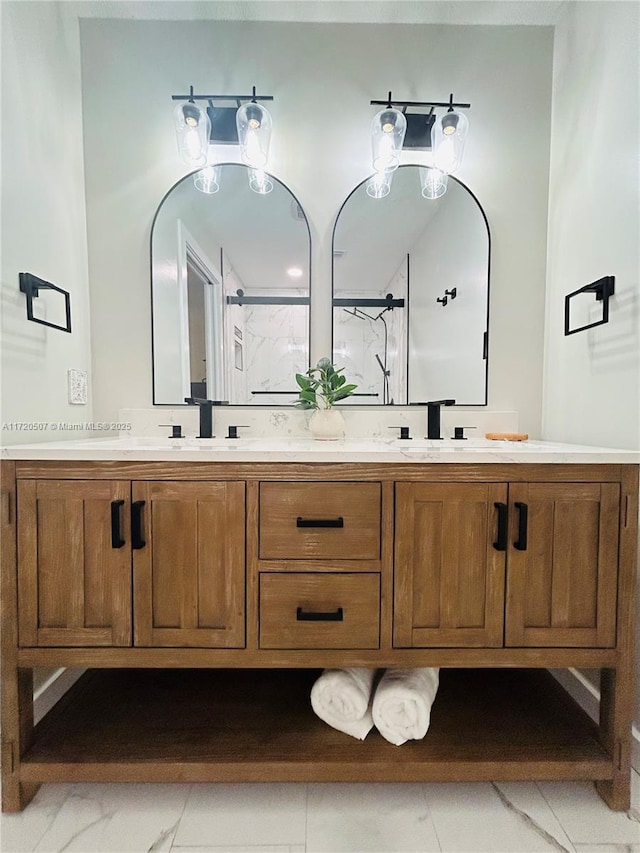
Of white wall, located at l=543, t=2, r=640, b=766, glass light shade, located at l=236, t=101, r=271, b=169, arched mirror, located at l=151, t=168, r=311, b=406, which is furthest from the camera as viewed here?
arched mirror, located at l=151, t=168, r=311, b=406

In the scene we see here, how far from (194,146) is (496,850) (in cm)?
225

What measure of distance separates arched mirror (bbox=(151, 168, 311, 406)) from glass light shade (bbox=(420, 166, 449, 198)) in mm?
482

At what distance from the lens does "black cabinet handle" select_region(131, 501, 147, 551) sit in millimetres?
932

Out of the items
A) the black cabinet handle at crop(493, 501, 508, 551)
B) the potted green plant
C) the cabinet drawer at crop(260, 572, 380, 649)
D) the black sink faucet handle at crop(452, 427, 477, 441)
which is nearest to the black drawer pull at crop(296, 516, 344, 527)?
Result: the cabinet drawer at crop(260, 572, 380, 649)

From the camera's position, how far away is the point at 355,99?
144cm

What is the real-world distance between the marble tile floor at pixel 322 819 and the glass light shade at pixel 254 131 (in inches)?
78.9

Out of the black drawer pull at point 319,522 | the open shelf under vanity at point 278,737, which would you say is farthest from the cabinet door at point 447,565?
the open shelf under vanity at point 278,737

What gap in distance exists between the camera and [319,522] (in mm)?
940

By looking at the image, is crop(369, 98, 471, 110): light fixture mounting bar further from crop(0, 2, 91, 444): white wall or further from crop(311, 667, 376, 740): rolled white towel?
crop(311, 667, 376, 740): rolled white towel

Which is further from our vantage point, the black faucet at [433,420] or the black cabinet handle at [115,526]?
the black faucet at [433,420]

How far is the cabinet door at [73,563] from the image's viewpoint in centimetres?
93

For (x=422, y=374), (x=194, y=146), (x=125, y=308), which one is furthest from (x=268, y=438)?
(x=194, y=146)

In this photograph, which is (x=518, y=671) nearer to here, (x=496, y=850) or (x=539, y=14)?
(x=496, y=850)

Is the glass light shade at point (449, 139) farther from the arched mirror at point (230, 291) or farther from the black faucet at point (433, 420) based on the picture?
the black faucet at point (433, 420)
